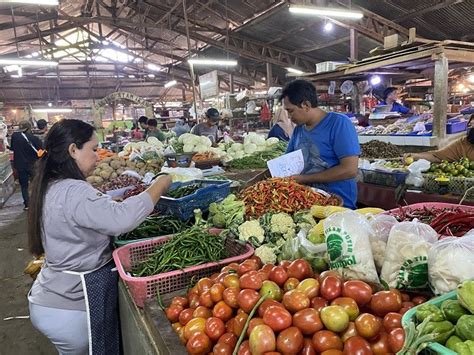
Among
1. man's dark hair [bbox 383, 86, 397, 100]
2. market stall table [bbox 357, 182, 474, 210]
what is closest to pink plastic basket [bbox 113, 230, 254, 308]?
market stall table [bbox 357, 182, 474, 210]

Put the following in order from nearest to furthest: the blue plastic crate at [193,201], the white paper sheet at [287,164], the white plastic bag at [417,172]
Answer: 1. the blue plastic crate at [193,201]
2. the white paper sheet at [287,164]
3. the white plastic bag at [417,172]

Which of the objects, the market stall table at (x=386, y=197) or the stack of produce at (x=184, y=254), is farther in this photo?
the market stall table at (x=386, y=197)

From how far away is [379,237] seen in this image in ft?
5.22

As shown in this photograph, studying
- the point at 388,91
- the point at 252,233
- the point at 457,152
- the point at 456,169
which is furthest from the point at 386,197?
the point at 388,91

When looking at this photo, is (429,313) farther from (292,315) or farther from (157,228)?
(157,228)

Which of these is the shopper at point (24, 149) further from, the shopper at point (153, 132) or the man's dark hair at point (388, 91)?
the man's dark hair at point (388, 91)

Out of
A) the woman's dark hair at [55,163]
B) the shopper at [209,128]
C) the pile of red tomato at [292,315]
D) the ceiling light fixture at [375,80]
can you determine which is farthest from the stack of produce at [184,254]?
the ceiling light fixture at [375,80]

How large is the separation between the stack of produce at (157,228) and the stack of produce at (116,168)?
2.33 metres

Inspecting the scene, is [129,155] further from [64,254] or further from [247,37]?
[247,37]

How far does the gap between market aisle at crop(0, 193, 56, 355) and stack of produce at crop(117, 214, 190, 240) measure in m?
1.77

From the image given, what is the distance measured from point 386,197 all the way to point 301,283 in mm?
3753

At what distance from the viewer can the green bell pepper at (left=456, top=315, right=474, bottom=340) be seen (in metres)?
0.89

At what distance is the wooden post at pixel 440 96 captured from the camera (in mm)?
5434

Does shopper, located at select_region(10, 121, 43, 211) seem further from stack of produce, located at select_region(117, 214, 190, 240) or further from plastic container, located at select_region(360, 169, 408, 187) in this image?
plastic container, located at select_region(360, 169, 408, 187)
